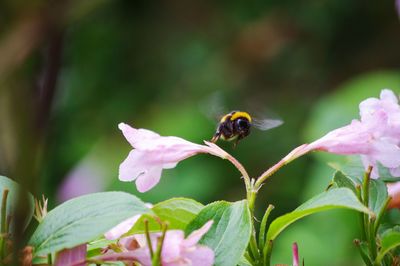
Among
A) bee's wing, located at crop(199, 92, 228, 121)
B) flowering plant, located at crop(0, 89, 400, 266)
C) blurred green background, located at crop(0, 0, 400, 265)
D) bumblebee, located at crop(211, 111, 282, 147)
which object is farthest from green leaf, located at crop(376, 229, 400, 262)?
blurred green background, located at crop(0, 0, 400, 265)

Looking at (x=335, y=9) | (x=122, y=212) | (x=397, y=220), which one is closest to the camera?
(x=122, y=212)

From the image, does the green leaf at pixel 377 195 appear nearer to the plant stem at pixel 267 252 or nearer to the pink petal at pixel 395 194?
the pink petal at pixel 395 194

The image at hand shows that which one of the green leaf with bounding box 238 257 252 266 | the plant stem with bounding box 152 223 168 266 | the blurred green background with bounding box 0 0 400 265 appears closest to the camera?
the plant stem with bounding box 152 223 168 266

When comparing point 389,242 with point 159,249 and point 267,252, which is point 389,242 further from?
point 159,249

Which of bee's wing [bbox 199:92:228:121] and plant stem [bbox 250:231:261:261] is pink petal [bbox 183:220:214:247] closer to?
plant stem [bbox 250:231:261:261]

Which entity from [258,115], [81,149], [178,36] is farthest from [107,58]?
[258,115]

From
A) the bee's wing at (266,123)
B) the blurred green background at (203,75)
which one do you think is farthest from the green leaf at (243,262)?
the blurred green background at (203,75)

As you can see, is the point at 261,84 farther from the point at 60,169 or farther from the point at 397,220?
the point at 397,220
